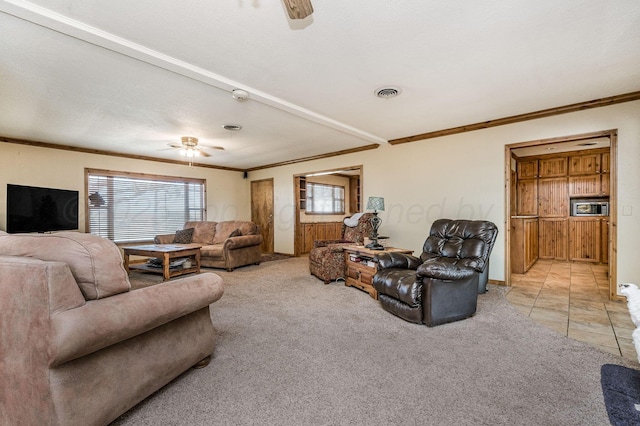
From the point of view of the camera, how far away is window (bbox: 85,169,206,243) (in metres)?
5.95

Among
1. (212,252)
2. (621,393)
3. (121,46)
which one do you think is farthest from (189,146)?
(621,393)

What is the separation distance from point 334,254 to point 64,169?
527 cm

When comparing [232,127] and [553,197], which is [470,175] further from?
[232,127]

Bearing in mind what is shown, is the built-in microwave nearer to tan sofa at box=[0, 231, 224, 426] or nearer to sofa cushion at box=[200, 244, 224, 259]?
sofa cushion at box=[200, 244, 224, 259]

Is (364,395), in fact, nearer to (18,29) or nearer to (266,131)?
(18,29)

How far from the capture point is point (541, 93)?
3.39 metres

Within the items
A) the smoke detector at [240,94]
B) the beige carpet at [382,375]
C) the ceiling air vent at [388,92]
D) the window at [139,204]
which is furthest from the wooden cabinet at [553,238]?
the window at [139,204]

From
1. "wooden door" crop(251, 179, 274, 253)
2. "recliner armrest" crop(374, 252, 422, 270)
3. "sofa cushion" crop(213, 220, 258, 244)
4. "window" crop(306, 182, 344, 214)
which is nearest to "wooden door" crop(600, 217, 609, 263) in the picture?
"recliner armrest" crop(374, 252, 422, 270)

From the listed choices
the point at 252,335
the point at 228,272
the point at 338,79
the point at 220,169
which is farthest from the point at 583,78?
the point at 220,169

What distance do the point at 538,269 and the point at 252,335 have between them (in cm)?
553

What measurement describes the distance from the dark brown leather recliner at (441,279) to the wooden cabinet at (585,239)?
4551 mm

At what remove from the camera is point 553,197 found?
6.54m

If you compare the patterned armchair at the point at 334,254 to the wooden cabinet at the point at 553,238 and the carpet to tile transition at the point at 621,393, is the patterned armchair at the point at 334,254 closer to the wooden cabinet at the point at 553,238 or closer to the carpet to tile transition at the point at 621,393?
the carpet to tile transition at the point at 621,393

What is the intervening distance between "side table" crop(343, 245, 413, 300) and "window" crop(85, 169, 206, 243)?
4725 mm
